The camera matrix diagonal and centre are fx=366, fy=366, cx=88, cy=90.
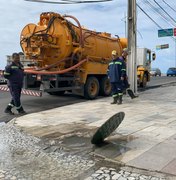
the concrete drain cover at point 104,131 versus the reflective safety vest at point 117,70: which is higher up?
the reflective safety vest at point 117,70

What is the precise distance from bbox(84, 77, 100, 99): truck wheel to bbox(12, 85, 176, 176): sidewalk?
2.43 m

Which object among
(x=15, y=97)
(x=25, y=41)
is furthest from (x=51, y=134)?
(x=25, y=41)

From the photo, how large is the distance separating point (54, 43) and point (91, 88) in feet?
9.36

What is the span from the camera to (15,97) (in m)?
10.9

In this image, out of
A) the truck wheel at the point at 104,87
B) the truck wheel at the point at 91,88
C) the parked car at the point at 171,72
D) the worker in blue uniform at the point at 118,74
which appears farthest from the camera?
the parked car at the point at 171,72

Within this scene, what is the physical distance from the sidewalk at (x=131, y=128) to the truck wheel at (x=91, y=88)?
2434mm

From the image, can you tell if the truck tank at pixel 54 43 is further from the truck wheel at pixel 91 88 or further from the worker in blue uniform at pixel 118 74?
the worker in blue uniform at pixel 118 74

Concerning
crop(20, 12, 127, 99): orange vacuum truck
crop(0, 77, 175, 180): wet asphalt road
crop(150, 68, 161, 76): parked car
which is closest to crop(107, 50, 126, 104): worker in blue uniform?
crop(20, 12, 127, 99): orange vacuum truck

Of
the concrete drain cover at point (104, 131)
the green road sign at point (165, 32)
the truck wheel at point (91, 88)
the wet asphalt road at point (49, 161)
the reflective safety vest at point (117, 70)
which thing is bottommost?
the wet asphalt road at point (49, 161)

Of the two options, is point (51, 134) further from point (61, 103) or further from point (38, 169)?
point (61, 103)

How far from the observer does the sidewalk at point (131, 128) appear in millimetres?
5828

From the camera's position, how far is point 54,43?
13633 mm

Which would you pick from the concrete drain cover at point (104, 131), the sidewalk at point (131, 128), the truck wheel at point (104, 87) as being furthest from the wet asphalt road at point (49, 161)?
the truck wheel at point (104, 87)

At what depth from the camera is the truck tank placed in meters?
13.6
